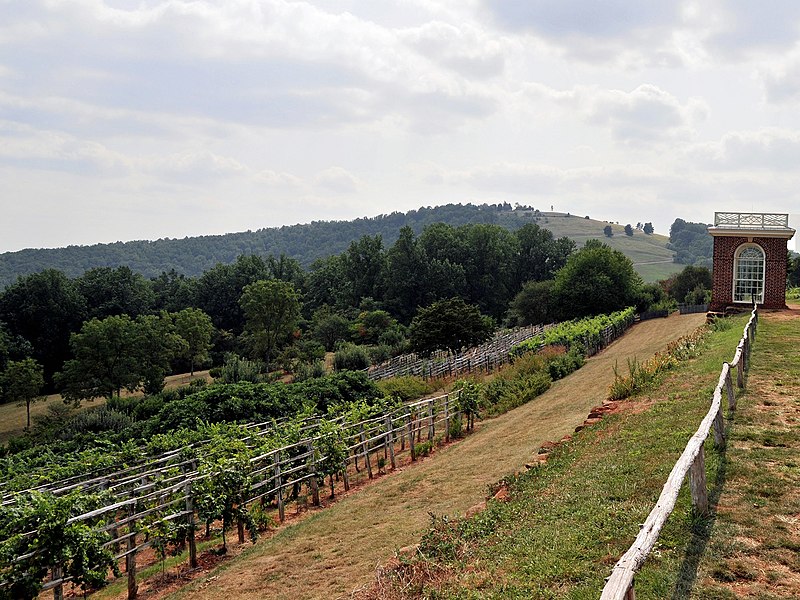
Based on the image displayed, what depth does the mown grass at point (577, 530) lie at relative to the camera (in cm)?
575

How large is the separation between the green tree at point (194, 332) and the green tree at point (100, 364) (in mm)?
8954

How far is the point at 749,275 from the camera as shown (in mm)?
28375

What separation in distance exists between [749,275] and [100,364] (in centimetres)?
3812

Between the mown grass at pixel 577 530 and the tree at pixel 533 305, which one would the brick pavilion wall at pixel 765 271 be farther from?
the tree at pixel 533 305

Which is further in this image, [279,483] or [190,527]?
[279,483]

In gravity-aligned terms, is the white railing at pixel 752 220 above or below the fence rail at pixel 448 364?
above

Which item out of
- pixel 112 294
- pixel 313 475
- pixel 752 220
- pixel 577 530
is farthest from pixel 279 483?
pixel 112 294

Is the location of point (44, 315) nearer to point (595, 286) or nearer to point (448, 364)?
point (448, 364)

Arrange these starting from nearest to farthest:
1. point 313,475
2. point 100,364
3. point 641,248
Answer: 1. point 313,475
2. point 100,364
3. point 641,248

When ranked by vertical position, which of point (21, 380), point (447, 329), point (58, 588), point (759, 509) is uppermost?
point (759, 509)

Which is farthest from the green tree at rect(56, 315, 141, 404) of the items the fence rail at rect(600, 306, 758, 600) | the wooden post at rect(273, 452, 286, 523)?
the fence rail at rect(600, 306, 758, 600)

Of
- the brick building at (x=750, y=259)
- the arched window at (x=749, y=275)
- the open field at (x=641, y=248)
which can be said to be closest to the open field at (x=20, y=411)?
the brick building at (x=750, y=259)

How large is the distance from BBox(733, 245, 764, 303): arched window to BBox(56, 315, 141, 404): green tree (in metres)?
36.4

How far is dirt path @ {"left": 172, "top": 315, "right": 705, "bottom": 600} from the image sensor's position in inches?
351
